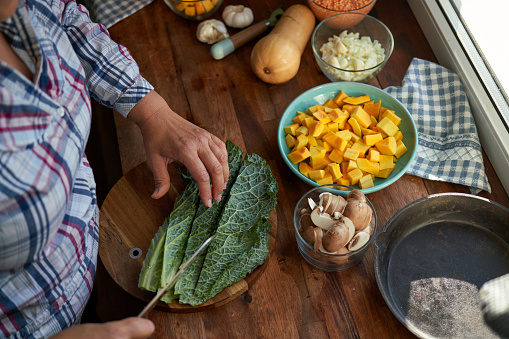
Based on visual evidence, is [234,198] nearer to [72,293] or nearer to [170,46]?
[72,293]

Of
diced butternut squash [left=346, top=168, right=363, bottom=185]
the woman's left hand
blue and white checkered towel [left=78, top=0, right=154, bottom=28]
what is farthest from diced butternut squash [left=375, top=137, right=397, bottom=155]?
blue and white checkered towel [left=78, top=0, right=154, bottom=28]

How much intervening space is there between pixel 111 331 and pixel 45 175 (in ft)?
0.99

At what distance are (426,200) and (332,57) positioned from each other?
1.84 feet

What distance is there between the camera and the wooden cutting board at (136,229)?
112 cm

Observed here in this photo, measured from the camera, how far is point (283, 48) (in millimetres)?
1464

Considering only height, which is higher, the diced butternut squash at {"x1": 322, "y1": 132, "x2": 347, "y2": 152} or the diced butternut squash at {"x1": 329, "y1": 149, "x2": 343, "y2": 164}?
the diced butternut squash at {"x1": 322, "y1": 132, "x2": 347, "y2": 152}

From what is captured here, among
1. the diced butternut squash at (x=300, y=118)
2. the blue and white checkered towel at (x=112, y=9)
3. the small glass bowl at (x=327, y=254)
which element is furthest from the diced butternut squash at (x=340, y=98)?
the blue and white checkered towel at (x=112, y=9)

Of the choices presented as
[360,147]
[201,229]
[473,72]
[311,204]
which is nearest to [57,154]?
[201,229]

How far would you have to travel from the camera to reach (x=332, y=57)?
4.89 feet

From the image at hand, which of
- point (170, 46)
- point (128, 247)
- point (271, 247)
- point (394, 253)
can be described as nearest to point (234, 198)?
point (271, 247)

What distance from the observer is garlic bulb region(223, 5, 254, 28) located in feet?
5.36

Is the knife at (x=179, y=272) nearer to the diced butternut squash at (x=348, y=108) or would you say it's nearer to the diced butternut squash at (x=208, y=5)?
the diced butternut squash at (x=348, y=108)

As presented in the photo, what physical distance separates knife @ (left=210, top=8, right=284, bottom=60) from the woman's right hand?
965 mm

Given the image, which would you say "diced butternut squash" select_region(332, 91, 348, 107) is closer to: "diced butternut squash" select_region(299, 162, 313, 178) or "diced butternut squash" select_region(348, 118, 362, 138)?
"diced butternut squash" select_region(348, 118, 362, 138)
